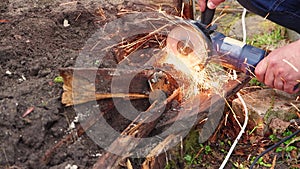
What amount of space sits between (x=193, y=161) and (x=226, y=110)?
394 mm

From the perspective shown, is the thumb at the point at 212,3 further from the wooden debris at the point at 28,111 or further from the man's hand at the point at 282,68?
the wooden debris at the point at 28,111

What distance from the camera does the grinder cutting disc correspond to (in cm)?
254

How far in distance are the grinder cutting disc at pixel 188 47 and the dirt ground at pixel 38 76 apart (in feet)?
1.96

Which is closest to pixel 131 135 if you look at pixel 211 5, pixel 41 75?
pixel 41 75

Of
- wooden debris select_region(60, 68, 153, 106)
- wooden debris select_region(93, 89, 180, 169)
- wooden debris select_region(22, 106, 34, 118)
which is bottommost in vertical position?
wooden debris select_region(93, 89, 180, 169)

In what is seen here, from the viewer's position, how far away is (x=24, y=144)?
2.14 m

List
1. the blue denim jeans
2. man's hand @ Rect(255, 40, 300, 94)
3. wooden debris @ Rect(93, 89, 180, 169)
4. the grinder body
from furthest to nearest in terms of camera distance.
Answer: the blue denim jeans → the grinder body → man's hand @ Rect(255, 40, 300, 94) → wooden debris @ Rect(93, 89, 180, 169)

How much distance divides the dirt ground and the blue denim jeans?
105 centimetres

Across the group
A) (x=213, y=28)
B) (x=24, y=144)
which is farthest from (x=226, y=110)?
(x=24, y=144)

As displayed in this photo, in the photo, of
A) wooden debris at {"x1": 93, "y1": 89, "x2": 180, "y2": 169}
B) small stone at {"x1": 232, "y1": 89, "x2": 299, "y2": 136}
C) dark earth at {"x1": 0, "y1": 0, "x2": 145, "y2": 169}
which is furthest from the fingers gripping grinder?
dark earth at {"x1": 0, "y1": 0, "x2": 145, "y2": 169}

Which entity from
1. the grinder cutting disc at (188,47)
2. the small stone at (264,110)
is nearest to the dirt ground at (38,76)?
the grinder cutting disc at (188,47)

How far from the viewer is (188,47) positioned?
8.70 ft

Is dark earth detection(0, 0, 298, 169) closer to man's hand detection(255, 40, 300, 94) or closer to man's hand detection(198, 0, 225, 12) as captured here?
man's hand detection(255, 40, 300, 94)

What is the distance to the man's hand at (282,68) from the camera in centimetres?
235
